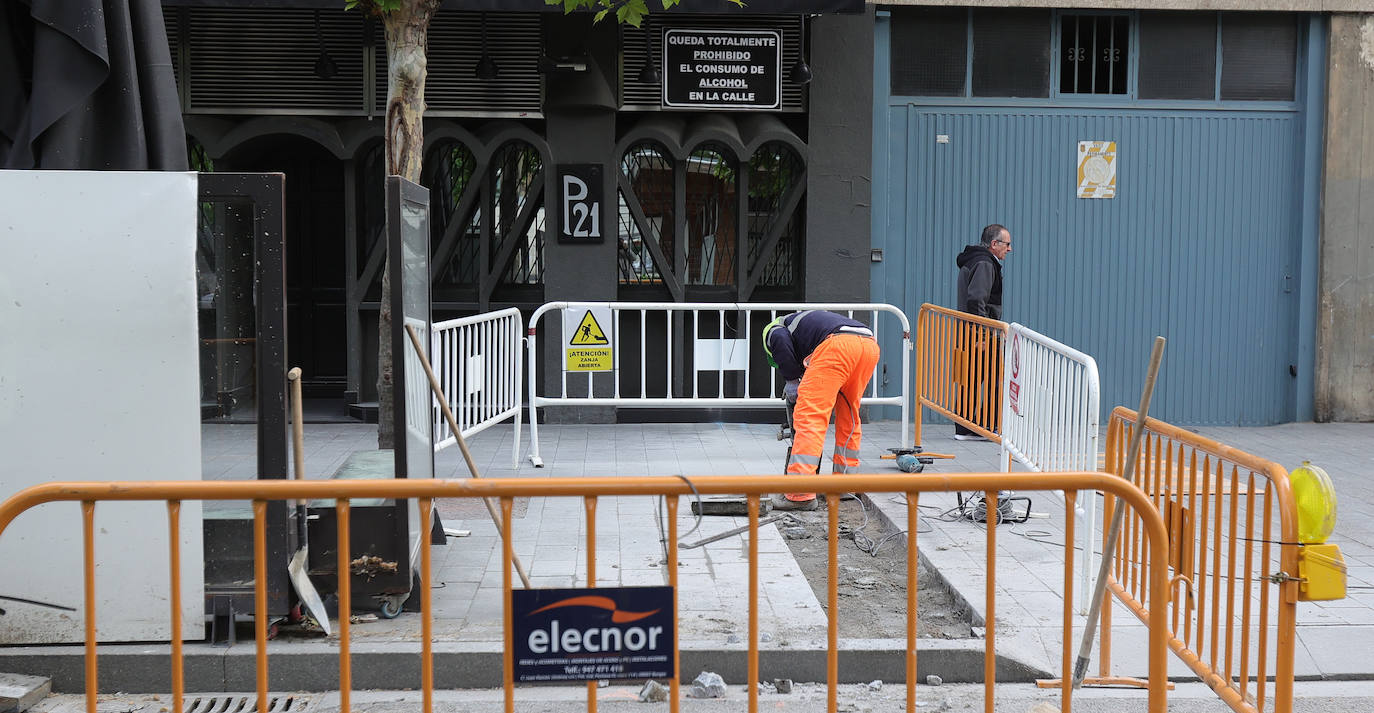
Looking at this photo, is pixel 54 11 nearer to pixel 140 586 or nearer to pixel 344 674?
pixel 140 586

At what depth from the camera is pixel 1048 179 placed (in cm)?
1158

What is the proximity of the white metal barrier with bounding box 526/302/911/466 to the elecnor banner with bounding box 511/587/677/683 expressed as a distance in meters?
5.70

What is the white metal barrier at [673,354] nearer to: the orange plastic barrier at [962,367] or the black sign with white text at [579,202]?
the orange plastic barrier at [962,367]

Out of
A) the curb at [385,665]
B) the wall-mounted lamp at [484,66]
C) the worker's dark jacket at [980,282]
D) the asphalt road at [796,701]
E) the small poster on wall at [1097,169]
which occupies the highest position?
the wall-mounted lamp at [484,66]

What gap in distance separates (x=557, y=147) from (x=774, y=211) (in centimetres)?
219

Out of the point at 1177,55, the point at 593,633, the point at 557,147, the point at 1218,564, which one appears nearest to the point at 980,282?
the point at 1177,55

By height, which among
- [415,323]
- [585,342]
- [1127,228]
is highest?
[1127,228]

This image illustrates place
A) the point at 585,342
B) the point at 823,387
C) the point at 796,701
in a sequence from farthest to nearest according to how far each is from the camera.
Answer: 1. the point at 585,342
2. the point at 823,387
3. the point at 796,701

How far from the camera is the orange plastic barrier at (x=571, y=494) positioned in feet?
11.1

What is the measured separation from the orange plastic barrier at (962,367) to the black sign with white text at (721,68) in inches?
125

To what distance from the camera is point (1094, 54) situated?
11555mm

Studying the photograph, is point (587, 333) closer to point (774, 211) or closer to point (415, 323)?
point (774, 211)

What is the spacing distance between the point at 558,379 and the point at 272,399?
6455mm

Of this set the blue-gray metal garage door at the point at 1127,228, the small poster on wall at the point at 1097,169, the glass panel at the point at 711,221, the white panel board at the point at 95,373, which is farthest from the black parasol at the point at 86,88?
the small poster on wall at the point at 1097,169
